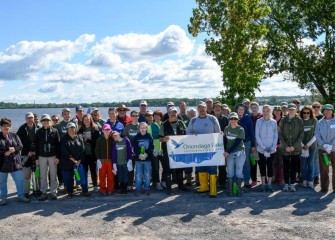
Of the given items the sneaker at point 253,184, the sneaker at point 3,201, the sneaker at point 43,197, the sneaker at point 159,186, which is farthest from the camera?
the sneaker at point 253,184

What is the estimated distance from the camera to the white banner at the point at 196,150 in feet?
31.7

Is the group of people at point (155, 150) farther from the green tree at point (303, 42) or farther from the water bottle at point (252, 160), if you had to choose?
the green tree at point (303, 42)

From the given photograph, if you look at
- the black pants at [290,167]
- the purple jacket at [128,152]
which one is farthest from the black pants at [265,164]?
the purple jacket at [128,152]

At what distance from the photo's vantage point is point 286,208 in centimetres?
808

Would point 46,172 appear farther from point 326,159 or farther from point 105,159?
point 326,159

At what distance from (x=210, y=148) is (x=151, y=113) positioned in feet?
6.57

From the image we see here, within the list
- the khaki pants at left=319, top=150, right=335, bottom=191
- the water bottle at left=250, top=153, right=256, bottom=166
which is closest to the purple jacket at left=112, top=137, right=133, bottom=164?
the water bottle at left=250, top=153, right=256, bottom=166

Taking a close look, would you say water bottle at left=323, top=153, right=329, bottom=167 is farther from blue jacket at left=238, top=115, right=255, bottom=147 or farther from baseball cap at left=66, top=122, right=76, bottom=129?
baseball cap at left=66, top=122, right=76, bottom=129

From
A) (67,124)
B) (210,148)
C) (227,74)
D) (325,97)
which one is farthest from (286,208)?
(325,97)

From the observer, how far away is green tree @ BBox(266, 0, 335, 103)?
2567cm

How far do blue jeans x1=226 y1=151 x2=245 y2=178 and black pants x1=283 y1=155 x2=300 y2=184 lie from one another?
1.22m

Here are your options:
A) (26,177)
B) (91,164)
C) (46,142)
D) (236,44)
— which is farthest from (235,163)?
(236,44)

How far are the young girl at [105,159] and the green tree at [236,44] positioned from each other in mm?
10137

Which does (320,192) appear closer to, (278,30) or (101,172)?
(101,172)
